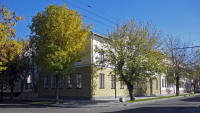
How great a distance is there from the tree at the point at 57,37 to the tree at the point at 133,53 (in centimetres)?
361

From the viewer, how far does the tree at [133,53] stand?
22622mm

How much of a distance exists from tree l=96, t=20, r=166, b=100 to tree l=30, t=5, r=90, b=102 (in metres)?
3.61

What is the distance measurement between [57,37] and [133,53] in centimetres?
809

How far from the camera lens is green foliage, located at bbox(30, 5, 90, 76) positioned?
21.1 metres

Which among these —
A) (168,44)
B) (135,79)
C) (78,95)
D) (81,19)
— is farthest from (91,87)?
(168,44)

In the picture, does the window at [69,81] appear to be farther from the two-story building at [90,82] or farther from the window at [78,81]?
the window at [78,81]

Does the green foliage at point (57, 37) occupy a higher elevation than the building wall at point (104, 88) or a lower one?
higher

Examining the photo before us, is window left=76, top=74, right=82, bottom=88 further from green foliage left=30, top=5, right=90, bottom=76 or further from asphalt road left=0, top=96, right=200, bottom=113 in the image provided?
asphalt road left=0, top=96, right=200, bottom=113

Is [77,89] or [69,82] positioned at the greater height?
[69,82]

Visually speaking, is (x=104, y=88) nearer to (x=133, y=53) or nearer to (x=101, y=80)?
(x=101, y=80)

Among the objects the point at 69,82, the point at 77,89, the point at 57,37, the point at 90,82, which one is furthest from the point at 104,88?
the point at 57,37

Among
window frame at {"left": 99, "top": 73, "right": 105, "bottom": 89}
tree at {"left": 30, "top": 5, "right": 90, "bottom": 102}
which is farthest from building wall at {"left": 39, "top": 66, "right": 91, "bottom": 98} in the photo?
tree at {"left": 30, "top": 5, "right": 90, "bottom": 102}

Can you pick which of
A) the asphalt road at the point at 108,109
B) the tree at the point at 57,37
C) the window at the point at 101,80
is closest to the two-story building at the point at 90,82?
the window at the point at 101,80

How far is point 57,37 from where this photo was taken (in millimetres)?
21469
